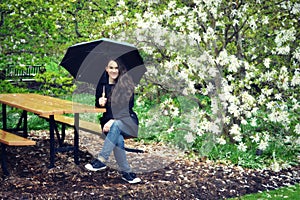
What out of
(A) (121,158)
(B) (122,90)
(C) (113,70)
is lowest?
(A) (121,158)

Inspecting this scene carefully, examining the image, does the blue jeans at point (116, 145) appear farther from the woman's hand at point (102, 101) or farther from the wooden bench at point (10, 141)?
the wooden bench at point (10, 141)

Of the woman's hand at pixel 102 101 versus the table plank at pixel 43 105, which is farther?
the woman's hand at pixel 102 101

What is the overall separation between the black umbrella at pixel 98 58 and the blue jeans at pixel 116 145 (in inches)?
27.9

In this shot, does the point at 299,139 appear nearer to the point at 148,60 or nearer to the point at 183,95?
the point at 183,95

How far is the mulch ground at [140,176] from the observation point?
5148 millimetres

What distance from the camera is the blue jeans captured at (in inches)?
221

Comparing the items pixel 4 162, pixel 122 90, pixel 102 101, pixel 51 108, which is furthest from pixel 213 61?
pixel 4 162

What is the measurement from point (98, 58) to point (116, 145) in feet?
4.15

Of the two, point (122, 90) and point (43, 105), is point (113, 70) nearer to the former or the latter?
point (122, 90)

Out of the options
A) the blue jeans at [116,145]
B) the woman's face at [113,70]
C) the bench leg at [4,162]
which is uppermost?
the woman's face at [113,70]

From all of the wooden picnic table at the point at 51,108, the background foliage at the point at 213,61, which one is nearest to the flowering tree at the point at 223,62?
the background foliage at the point at 213,61

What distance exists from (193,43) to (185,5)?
1.85 ft

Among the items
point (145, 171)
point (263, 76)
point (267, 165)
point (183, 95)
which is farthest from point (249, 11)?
point (145, 171)

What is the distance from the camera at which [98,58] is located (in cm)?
628
